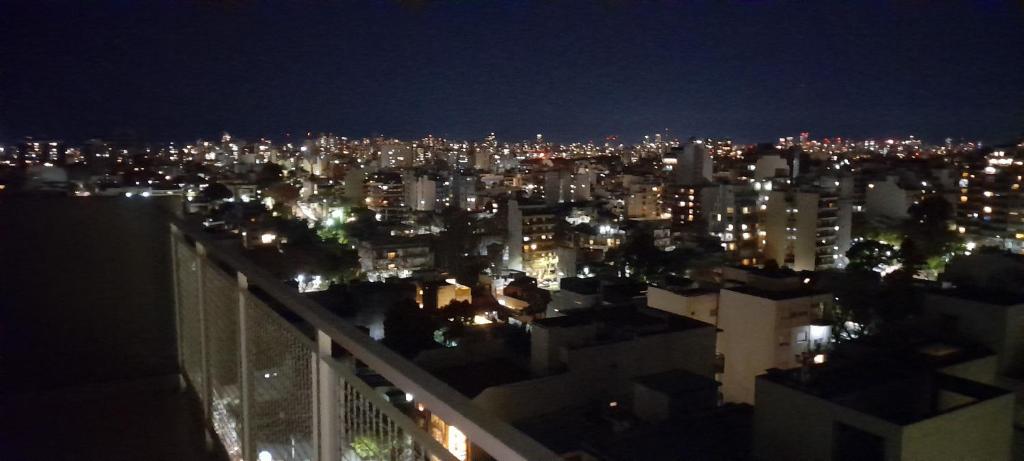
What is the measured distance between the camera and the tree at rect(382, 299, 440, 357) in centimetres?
806

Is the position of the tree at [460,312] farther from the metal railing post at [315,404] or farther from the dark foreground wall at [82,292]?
the metal railing post at [315,404]

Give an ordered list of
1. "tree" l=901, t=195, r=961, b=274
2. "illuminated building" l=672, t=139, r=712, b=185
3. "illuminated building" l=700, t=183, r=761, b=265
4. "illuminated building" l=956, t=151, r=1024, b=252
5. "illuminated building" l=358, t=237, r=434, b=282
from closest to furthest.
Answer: "illuminated building" l=358, t=237, r=434, b=282, "tree" l=901, t=195, r=961, b=274, "illuminated building" l=700, t=183, r=761, b=265, "illuminated building" l=956, t=151, r=1024, b=252, "illuminated building" l=672, t=139, r=712, b=185

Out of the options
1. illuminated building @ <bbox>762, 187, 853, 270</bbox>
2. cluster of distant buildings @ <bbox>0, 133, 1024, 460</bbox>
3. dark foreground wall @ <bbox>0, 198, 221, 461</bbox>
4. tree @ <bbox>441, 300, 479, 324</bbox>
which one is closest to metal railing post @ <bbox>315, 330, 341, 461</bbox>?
cluster of distant buildings @ <bbox>0, 133, 1024, 460</bbox>

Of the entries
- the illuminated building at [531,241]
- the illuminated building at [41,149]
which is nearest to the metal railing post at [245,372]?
the illuminated building at [41,149]

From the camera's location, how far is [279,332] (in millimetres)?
1015

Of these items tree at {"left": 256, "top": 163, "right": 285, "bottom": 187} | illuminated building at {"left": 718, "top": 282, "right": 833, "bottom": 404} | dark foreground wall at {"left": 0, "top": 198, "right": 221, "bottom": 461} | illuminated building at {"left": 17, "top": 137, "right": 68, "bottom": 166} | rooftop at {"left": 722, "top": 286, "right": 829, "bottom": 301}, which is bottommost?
illuminated building at {"left": 718, "top": 282, "right": 833, "bottom": 404}

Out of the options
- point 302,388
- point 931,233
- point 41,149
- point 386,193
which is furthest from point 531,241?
point 302,388

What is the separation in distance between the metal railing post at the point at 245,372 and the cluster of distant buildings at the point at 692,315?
0.29 m

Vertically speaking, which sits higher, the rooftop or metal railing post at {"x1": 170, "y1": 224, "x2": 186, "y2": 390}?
metal railing post at {"x1": 170, "y1": 224, "x2": 186, "y2": 390}

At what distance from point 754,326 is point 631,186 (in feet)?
49.4

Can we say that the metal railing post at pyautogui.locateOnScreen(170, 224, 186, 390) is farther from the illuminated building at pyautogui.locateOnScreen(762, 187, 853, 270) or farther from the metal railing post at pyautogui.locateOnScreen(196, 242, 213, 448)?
the illuminated building at pyautogui.locateOnScreen(762, 187, 853, 270)

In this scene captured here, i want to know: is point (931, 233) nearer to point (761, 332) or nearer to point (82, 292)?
point (761, 332)

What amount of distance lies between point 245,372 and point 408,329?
7.10 metres

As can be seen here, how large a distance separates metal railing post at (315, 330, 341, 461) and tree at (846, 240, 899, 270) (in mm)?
14228
